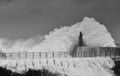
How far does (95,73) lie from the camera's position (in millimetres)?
47000

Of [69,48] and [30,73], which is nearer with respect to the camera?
[30,73]

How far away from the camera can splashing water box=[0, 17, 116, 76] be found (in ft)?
146

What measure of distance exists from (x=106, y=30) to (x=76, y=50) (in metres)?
6.24

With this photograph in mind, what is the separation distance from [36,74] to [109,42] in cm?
1218

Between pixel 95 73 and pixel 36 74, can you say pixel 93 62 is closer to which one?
pixel 95 73

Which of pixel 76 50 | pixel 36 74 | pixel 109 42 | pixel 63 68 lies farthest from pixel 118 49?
pixel 36 74

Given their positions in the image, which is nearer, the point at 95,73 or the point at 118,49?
the point at 95,73

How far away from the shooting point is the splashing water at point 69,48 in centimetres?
4450

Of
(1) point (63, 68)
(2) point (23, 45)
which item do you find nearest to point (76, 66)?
(1) point (63, 68)

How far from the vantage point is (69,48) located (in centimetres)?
5109

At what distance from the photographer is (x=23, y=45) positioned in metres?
50.8

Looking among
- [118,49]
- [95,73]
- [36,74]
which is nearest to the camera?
[36,74]

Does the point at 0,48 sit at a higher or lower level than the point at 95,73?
higher

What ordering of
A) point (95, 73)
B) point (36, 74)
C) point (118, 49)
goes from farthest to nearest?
1. point (118, 49)
2. point (95, 73)
3. point (36, 74)
